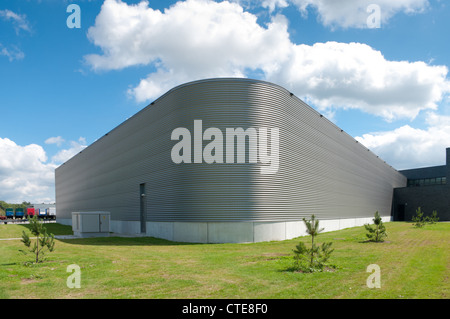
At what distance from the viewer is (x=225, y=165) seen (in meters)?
25.4

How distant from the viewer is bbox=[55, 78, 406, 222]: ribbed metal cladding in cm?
2541

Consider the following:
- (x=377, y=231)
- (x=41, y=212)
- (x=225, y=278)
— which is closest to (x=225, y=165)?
(x=377, y=231)

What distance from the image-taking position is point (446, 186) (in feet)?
212

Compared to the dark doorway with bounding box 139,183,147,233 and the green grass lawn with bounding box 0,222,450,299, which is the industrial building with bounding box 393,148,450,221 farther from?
the green grass lawn with bounding box 0,222,450,299

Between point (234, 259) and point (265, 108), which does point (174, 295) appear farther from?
point (265, 108)

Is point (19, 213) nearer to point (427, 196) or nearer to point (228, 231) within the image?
point (228, 231)

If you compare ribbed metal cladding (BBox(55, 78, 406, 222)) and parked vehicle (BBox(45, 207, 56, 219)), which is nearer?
ribbed metal cladding (BBox(55, 78, 406, 222))

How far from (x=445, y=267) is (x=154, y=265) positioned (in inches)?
438

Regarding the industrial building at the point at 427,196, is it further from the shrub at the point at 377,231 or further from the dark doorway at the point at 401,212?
the shrub at the point at 377,231

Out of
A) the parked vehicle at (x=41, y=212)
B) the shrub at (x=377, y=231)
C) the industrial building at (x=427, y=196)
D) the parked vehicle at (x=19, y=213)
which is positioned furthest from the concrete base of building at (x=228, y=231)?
the parked vehicle at (x=19, y=213)

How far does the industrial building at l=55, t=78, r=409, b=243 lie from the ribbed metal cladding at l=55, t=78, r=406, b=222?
3.0 inches

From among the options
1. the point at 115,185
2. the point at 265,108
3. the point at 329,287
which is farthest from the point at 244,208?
the point at 115,185

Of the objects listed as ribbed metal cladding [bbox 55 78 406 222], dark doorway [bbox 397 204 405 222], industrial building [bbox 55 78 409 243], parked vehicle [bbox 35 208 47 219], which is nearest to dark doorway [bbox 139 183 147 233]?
industrial building [bbox 55 78 409 243]
